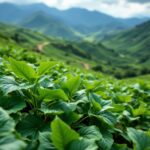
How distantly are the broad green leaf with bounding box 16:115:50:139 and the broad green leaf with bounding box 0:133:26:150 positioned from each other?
117cm

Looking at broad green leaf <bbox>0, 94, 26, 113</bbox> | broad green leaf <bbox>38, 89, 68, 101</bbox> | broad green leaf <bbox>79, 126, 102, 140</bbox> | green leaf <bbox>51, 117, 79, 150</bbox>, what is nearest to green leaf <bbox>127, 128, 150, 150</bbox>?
broad green leaf <bbox>79, 126, 102, 140</bbox>

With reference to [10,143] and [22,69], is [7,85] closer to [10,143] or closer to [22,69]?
[22,69]

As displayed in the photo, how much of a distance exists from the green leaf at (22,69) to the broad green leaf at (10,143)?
75.5 inches

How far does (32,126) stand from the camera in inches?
175

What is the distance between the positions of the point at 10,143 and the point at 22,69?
2.13 metres

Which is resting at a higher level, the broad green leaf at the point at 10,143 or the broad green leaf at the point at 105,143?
the broad green leaf at the point at 10,143

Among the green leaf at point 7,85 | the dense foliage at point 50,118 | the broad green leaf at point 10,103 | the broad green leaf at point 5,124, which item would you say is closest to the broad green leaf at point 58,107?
the dense foliage at point 50,118

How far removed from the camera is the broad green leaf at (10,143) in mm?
2852

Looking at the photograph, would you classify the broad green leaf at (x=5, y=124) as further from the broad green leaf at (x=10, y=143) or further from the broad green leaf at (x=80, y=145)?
the broad green leaf at (x=80, y=145)

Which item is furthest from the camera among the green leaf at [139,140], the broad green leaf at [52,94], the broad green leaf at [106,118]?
the broad green leaf at [106,118]

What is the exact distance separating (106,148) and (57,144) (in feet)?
4.18

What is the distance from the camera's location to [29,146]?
3668 millimetres

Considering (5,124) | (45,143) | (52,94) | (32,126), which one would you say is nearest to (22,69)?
(52,94)

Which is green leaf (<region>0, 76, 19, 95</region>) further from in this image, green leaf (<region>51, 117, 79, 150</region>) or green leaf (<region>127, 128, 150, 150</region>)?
green leaf (<region>127, 128, 150, 150</region>)
